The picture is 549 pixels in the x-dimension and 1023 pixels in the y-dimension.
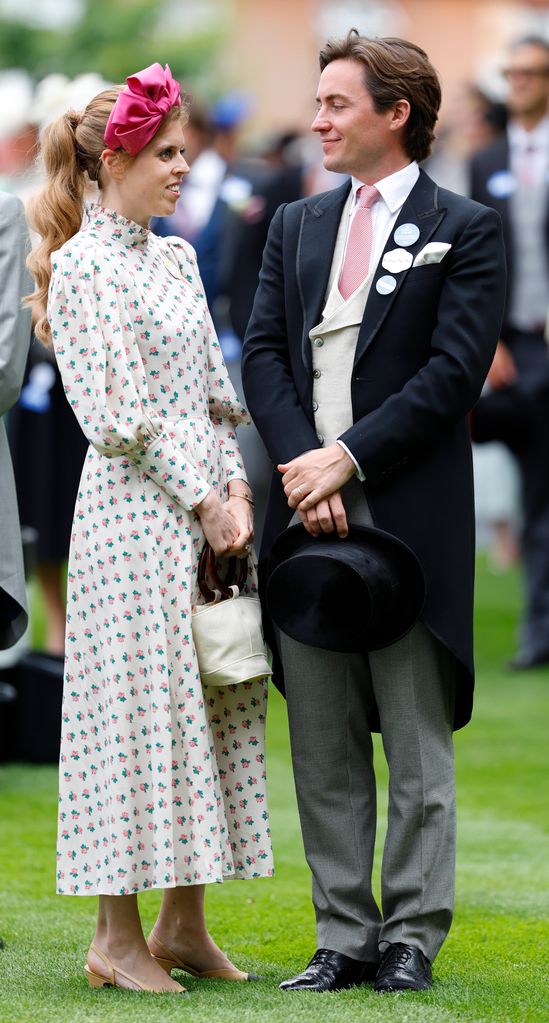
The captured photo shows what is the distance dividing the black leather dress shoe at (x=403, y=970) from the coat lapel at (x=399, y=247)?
4.41ft

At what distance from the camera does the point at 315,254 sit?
13.5ft

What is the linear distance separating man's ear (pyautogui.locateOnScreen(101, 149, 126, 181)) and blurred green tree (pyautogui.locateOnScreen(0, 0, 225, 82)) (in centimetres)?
3184

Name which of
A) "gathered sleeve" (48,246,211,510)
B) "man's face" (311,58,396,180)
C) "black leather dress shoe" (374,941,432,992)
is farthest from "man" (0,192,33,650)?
"black leather dress shoe" (374,941,432,992)

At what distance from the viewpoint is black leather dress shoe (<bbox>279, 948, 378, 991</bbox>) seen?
400cm

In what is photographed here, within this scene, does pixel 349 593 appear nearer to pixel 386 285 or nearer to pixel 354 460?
pixel 354 460

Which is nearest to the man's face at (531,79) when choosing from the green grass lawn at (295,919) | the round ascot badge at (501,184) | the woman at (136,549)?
the round ascot badge at (501,184)

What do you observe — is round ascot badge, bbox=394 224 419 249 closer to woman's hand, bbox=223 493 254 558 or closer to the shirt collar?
the shirt collar

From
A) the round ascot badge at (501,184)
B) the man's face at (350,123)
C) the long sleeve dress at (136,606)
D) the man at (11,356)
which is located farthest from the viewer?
the round ascot badge at (501,184)

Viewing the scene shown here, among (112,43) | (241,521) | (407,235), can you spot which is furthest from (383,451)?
(112,43)

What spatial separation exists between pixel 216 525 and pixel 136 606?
259mm

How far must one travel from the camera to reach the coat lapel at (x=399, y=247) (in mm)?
3988

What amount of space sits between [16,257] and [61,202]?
346 mm

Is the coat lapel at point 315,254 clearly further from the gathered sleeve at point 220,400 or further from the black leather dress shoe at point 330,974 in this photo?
the black leather dress shoe at point 330,974

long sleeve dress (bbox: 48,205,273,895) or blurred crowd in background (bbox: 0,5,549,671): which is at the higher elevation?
blurred crowd in background (bbox: 0,5,549,671)
